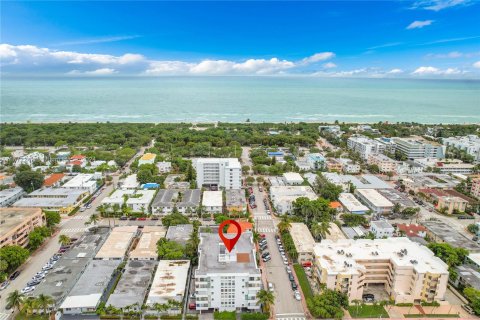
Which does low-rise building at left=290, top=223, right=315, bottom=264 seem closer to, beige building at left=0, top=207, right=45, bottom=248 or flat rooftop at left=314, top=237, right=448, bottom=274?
flat rooftop at left=314, top=237, right=448, bottom=274

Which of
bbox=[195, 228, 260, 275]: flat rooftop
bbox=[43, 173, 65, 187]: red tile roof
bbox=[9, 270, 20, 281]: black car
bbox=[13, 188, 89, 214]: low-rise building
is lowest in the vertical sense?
bbox=[9, 270, 20, 281]: black car

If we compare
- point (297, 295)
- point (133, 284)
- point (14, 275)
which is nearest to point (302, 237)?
point (297, 295)

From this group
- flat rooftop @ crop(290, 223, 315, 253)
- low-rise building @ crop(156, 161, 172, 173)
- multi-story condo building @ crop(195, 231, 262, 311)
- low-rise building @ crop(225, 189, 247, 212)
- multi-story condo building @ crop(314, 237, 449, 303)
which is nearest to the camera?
multi-story condo building @ crop(195, 231, 262, 311)

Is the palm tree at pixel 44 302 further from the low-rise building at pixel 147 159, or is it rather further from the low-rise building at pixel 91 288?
the low-rise building at pixel 147 159

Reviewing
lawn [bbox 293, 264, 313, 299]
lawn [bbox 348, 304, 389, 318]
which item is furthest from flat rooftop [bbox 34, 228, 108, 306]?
lawn [bbox 348, 304, 389, 318]

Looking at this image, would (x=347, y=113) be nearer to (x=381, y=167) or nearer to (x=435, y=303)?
(x=381, y=167)

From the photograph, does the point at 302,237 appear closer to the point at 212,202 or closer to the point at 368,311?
the point at 368,311
